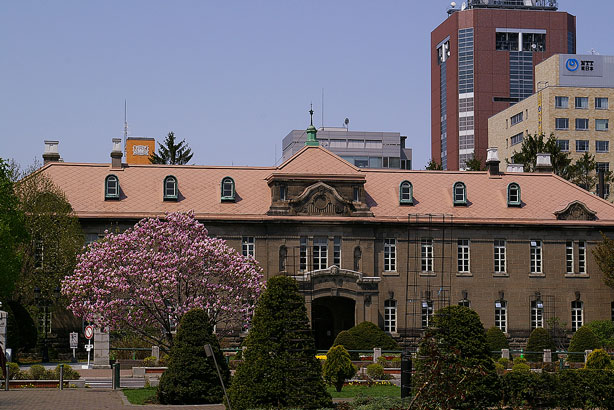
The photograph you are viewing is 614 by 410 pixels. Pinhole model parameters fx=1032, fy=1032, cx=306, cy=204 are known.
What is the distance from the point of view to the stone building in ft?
206

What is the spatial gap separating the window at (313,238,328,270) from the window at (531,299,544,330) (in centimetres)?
1357

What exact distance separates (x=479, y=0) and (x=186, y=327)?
13594cm

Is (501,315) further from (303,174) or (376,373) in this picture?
(376,373)

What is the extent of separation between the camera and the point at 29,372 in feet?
140

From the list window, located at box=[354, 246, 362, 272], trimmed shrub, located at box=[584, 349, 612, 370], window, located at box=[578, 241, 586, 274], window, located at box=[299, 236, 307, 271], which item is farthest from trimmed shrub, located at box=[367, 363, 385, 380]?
window, located at box=[578, 241, 586, 274]

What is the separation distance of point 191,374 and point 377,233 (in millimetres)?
32477

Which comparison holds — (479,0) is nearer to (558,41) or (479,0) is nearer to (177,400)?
(558,41)

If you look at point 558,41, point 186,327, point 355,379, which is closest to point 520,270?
point 355,379

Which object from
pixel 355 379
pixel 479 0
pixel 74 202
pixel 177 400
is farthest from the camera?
pixel 479 0

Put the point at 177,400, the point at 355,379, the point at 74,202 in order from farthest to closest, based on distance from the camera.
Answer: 1. the point at 74,202
2. the point at 355,379
3. the point at 177,400

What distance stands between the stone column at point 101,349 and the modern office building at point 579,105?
247 feet

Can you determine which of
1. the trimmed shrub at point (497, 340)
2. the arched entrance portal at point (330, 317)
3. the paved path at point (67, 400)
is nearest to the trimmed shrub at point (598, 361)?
the trimmed shrub at point (497, 340)

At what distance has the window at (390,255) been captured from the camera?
6425cm

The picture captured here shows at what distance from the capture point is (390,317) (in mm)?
63500
